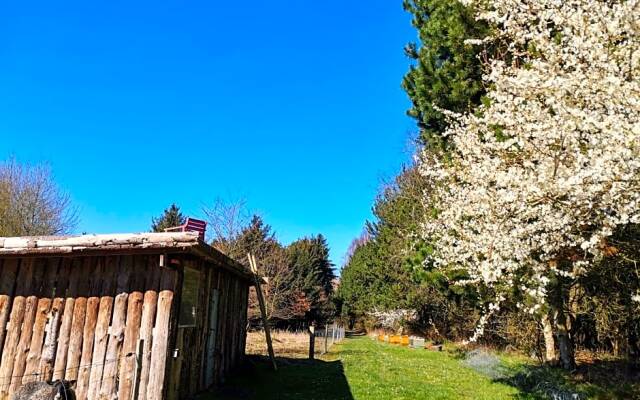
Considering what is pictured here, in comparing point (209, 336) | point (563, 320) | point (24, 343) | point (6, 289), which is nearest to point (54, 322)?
point (24, 343)

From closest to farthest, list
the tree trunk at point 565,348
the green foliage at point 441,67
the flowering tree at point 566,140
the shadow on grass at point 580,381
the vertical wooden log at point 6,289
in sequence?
1. the flowering tree at point 566,140
2. the vertical wooden log at point 6,289
3. the shadow on grass at point 580,381
4. the green foliage at point 441,67
5. the tree trunk at point 565,348

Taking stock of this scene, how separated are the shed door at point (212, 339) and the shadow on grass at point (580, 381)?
20.2ft

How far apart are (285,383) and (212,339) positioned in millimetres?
1991

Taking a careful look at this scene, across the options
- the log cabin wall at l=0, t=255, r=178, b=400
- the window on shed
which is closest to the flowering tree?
the window on shed

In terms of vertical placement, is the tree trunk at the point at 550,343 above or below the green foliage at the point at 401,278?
below

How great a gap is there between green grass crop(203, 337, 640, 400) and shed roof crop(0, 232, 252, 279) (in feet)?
10.8

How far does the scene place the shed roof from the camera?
19.8 ft

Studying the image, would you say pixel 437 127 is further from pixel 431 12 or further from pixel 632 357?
pixel 632 357

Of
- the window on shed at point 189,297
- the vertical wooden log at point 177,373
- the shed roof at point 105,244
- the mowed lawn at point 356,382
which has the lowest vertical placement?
the mowed lawn at point 356,382

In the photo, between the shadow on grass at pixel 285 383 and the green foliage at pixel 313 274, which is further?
the green foliage at pixel 313 274

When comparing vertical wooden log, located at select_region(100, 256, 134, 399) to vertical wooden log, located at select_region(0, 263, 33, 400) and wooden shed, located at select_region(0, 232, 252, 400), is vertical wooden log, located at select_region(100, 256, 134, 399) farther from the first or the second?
vertical wooden log, located at select_region(0, 263, 33, 400)

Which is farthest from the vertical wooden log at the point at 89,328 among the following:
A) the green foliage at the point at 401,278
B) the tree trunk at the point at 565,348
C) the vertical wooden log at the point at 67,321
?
the tree trunk at the point at 565,348

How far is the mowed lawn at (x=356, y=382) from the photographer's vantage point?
29.1ft

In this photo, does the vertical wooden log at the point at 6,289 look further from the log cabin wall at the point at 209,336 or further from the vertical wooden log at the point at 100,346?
the log cabin wall at the point at 209,336
